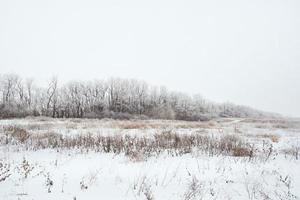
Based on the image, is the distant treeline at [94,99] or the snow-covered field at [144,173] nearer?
the snow-covered field at [144,173]

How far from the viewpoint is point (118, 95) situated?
78062mm

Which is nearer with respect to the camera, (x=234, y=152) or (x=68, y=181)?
(x=68, y=181)

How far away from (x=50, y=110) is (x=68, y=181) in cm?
6951

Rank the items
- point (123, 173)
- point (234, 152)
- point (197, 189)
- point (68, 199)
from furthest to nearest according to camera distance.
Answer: point (234, 152)
point (123, 173)
point (197, 189)
point (68, 199)

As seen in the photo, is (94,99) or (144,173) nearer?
(144,173)

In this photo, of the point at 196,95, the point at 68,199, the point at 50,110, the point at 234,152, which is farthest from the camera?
the point at 196,95

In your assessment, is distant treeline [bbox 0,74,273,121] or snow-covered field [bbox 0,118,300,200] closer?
snow-covered field [bbox 0,118,300,200]

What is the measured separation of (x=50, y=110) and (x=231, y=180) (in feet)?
232

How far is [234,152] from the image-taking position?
28.8 feet

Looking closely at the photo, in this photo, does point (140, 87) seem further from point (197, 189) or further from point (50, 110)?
point (197, 189)

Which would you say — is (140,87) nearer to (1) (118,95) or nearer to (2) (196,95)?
(1) (118,95)

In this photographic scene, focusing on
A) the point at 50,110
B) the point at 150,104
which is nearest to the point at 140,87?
the point at 150,104

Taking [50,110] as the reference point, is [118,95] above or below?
above

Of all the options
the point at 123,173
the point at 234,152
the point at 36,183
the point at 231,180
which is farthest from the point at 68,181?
the point at 234,152
